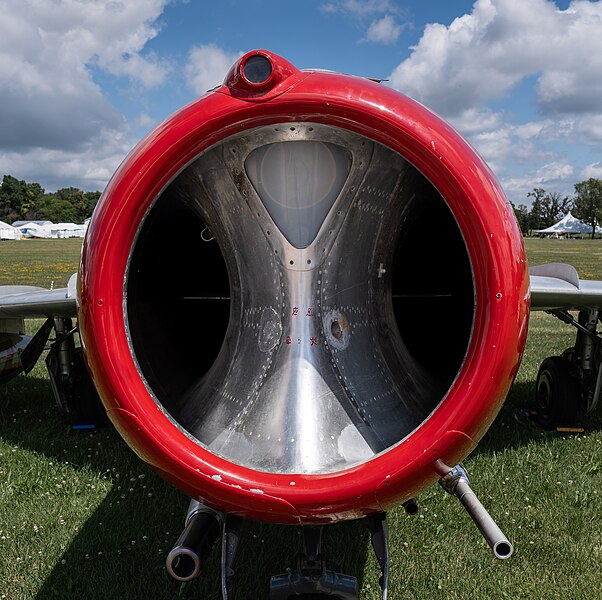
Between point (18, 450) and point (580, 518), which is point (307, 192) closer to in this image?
point (580, 518)

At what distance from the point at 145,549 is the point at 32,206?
113 m

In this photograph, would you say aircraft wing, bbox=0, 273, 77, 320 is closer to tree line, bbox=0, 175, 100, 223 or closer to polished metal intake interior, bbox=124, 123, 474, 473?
polished metal intake interior, bbox=124, 123, 474, 473

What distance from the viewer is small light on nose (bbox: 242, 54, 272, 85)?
5.20 feet

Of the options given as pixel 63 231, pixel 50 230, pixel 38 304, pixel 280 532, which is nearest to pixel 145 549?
pixel 280 532

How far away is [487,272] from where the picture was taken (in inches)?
63.7

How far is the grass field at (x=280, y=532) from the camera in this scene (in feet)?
8.68

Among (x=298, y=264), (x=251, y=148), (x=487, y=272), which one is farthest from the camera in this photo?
(x=298, y=264)

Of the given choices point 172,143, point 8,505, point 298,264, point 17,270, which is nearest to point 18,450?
point 8,505

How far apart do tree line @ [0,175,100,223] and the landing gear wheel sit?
101813 millimetres

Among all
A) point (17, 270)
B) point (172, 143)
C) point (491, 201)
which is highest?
point (172, 143)

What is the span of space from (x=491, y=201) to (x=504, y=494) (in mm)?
2468

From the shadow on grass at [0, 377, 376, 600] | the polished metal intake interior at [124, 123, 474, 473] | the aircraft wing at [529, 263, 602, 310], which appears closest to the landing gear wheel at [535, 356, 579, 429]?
the aircraft wing at [529, 263, 602, 310]

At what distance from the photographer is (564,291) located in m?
3.64

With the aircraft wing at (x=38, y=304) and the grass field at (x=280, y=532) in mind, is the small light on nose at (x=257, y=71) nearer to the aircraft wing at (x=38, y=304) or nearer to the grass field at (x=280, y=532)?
the grass field at (x=280, y=532)
